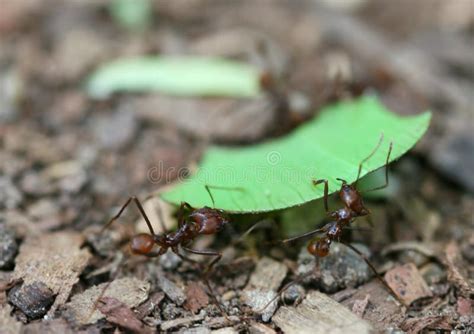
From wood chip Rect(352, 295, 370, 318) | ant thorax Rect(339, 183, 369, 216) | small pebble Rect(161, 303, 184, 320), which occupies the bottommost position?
small pebble Rect(161, 303, 184, 320)

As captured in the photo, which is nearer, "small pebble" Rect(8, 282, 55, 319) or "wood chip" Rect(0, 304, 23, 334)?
"wood chip" Rect(0, 304, 23, 334)

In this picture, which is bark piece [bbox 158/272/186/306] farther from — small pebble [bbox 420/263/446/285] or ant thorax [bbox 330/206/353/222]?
small pebble [bbox 420/263/446/285]

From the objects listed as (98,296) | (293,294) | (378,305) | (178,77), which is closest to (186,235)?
(98,296)

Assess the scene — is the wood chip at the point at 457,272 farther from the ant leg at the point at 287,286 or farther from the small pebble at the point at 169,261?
the small pebble at the point at 169,261

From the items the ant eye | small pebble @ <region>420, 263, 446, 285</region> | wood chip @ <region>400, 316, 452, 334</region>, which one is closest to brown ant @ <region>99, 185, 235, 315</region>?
the ant eye

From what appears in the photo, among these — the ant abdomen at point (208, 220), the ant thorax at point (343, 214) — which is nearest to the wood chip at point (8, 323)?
the ant abdomen at point (208, 220)

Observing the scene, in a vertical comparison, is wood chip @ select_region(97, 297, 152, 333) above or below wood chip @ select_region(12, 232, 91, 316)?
below

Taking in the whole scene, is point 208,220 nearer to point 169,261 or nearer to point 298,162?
point 169,261

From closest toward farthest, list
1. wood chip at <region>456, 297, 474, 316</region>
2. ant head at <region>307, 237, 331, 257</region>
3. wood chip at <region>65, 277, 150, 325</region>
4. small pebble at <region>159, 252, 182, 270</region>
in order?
1. wood chip at <region>65, 277, 150, 325</region>
2. wood chip at <region>456, 297, 474, 316</region>
3. ant head at <region>307, 237, 331, 257</region>
4. small pebble at <region>159, 252, 182, 270</region>

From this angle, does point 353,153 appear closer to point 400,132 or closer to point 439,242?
point 400,132
